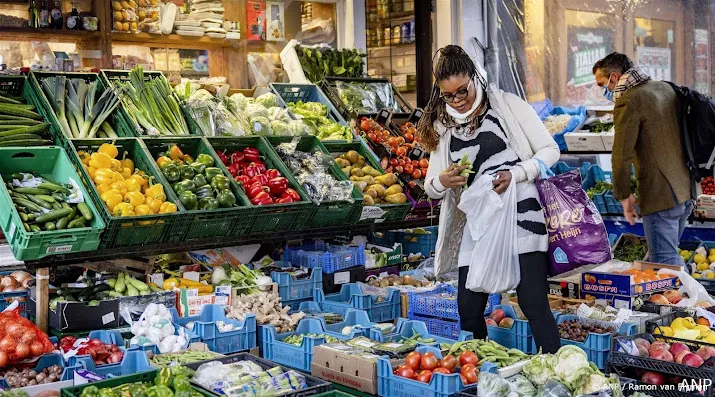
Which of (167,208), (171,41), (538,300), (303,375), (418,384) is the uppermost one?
(171,41)

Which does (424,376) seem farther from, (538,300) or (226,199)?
(226,199)

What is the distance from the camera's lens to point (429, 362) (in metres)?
4.06

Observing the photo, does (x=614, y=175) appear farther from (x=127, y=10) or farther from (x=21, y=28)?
(x=21, y=28)

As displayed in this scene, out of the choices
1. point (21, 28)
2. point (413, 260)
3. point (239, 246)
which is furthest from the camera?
point (21, 28)

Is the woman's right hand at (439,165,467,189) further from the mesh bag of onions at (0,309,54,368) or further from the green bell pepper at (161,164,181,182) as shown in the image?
the mesh bag of onions at (0,309,54,368)

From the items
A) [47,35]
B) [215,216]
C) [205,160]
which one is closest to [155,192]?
[215,216]

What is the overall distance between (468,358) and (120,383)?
5.20ft

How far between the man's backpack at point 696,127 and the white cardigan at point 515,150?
251 cm

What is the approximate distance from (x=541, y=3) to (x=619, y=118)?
173 inches

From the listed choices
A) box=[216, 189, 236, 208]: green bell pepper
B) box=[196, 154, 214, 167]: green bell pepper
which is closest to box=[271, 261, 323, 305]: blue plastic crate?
box=[216, 189, 236, 208]: green bell pepper

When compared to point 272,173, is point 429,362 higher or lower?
lower

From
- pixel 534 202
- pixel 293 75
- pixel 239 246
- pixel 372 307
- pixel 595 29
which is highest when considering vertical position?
pixel 595 29

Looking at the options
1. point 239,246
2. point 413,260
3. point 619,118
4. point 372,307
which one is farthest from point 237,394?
point 619,118

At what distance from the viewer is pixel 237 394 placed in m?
3.55
